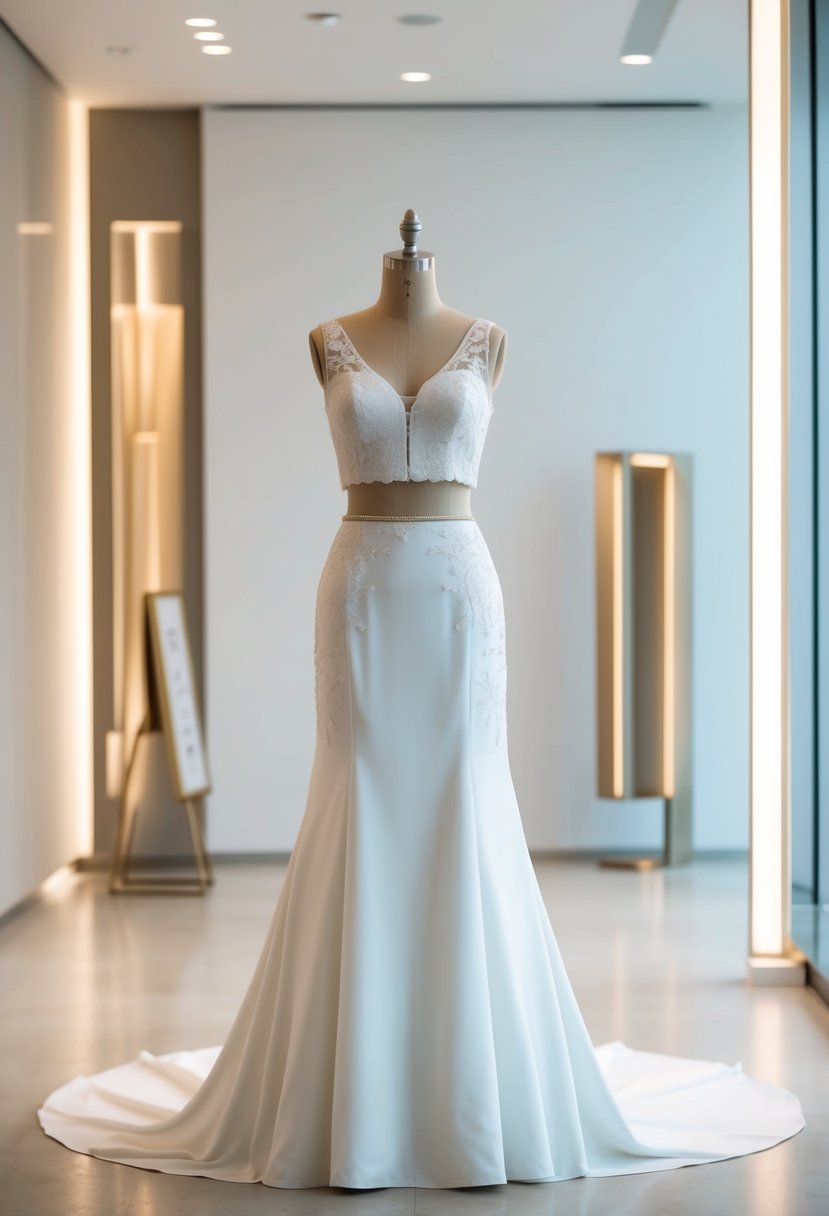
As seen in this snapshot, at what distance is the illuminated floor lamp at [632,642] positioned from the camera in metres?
6.59

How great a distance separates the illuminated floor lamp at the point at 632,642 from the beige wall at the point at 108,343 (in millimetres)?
1840

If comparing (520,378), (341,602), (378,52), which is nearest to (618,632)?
(520,378)

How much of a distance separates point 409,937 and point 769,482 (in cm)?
217

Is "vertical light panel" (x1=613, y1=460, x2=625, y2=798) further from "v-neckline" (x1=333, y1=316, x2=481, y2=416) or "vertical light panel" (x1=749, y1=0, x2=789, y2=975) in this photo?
"v-neckline" (x1=333, y1=316, x2=481, y2=416)

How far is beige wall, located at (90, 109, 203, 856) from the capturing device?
22.4ft

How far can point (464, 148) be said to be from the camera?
6.77 metres

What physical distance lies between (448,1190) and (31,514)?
375 centimetres

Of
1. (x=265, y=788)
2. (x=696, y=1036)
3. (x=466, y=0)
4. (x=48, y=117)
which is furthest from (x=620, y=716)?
(x=48, y=117)

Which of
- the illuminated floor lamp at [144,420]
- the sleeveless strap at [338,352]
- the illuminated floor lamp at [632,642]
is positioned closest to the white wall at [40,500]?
the illuminated floor lamp at [144,420]

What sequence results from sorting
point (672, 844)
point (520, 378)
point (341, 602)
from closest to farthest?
point (341, 602) → point (672, 844) → point (520, 378)

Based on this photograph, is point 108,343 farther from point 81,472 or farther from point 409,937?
point 409,937

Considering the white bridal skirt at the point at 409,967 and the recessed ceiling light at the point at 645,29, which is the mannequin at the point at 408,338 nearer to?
the white bridal skirt at the point at 409,967

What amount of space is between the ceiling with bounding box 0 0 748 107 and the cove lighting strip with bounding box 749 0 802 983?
0.88 meters

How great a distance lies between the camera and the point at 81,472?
22.5 feet
